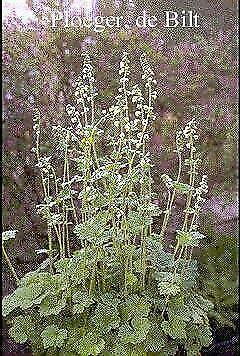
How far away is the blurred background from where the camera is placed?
1.53 m

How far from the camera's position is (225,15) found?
161cm

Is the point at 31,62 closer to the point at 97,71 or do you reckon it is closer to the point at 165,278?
the point at 97,71

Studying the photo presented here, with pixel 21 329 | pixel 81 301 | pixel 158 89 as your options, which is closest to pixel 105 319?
pixel 81 301

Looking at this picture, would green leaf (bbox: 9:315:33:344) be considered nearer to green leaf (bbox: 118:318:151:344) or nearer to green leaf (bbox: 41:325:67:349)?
green leaf (bbox: 41:325:67:349)

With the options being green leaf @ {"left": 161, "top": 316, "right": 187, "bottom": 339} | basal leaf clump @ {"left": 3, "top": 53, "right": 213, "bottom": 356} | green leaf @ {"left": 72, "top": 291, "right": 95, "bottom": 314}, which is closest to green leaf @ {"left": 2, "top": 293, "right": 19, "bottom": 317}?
basal leaf clump @ {"left": 3, "top": 53, "right": 213, "bottom": 356}

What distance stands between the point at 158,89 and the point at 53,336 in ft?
2.45

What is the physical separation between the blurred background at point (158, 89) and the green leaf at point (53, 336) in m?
0.42

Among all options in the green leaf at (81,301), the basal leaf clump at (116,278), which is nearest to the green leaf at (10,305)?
the basal leaf clump at (116,278)

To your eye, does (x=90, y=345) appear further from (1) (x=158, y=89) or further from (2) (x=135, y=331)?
(1) (x=158, y=89)

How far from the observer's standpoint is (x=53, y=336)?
1.17m

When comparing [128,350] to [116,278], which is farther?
[116,278]

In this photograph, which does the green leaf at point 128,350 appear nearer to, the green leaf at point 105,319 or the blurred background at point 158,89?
the green leaf at point 105,319

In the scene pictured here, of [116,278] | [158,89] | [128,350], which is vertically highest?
[158,89]

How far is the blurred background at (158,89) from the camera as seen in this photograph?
5.03 ft
